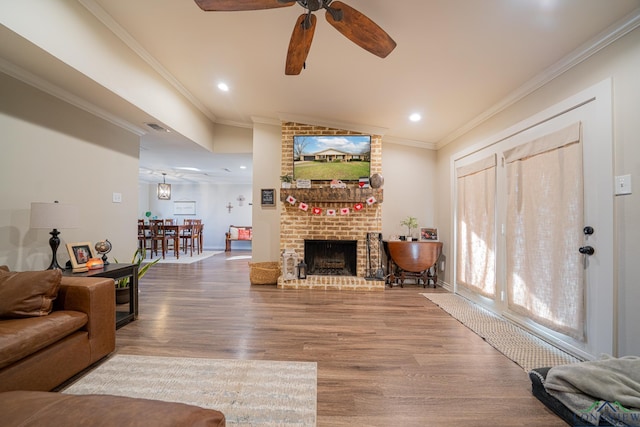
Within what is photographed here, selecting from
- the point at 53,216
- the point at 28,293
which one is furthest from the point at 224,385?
the point at 53,216

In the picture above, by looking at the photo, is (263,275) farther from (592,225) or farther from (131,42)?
(592,225)

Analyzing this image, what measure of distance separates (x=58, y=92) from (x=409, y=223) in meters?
4.48

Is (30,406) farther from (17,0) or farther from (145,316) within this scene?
(17,0)

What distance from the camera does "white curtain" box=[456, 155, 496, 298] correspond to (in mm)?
2820

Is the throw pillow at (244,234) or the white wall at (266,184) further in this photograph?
the throw pillow at (244,234)

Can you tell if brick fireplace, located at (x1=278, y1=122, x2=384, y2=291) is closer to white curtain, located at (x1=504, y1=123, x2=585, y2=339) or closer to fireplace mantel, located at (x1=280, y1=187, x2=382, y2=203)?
fireplace mantel, located at (x1=280, y1=187, x2=382, y2=203)

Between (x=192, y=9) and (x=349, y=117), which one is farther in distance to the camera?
(x=349, y=117)

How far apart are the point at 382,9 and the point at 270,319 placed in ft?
9.17

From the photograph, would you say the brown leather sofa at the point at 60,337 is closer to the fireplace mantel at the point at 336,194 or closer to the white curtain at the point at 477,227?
the fireplace mantel at the point at 336,194

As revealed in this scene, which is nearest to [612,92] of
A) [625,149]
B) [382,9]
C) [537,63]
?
[625,149]

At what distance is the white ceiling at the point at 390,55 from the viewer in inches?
66.3

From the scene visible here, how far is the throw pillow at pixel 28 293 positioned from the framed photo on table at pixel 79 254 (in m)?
0.62

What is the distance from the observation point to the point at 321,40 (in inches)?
84.8

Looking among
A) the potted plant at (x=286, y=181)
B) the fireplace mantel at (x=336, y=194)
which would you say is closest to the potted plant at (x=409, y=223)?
the fireplace mantel at (x=336, y=194)
